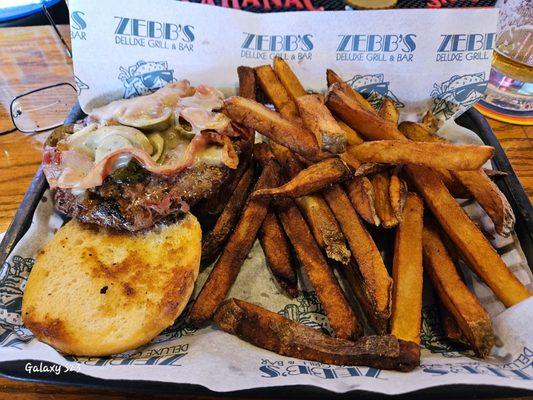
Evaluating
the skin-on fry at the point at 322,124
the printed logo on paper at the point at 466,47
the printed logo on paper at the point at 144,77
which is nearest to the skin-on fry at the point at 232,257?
the skin-on fry at the point at 322,124

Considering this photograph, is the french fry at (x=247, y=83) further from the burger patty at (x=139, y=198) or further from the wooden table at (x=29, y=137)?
the wooden table at (x=29, y=137)

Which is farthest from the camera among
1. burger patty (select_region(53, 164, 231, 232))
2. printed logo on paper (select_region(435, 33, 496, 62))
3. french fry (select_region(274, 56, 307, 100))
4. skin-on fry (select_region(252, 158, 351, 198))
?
printed logo on paper (select_region(435, 33, 496, 62))

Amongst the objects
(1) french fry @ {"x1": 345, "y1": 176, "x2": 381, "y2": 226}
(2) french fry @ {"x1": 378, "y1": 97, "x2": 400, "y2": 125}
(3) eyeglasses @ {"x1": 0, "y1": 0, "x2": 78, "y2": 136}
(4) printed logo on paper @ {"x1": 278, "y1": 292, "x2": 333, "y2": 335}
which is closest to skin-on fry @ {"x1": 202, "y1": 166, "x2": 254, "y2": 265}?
(4) printed logo on paper @ {"x1": 278, "y1": 292, "x2": 333, "y2": 335}

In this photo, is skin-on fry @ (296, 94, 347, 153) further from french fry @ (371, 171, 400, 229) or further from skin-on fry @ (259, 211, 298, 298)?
skin-on fry @ (259, 211, 298, 298)

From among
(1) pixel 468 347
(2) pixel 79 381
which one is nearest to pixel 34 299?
(2) pixel 79 381

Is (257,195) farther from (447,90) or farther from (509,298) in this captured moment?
(447,90)

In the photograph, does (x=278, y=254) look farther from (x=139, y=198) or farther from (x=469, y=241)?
(x=469, y=241)
